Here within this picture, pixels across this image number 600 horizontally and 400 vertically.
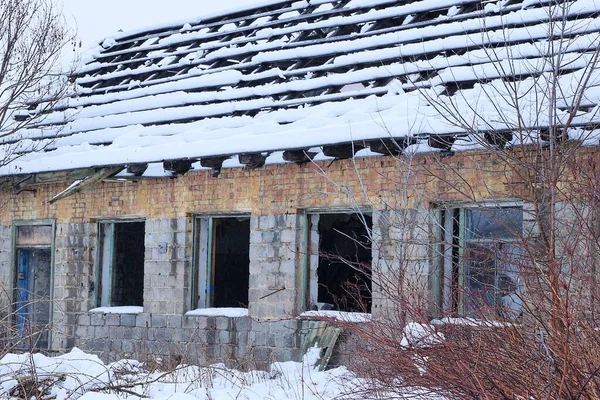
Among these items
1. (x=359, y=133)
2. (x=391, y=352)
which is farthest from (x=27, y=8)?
(x=391, y=352)

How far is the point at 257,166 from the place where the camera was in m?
12.2

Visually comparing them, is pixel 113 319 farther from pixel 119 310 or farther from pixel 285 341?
pixel 285 341

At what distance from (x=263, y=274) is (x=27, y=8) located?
26.2ft

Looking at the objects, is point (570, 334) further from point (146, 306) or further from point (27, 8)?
point (27, 8)

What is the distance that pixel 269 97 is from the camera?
42.0 ft

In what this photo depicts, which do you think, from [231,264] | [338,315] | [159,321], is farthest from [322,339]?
[231,264]

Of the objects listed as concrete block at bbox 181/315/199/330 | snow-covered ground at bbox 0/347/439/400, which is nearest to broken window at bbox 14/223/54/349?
concrete block at bbox 181/315/199/330

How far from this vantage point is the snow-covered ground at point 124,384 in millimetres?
Result: 8094

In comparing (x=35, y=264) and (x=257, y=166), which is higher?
(x=257, y=166)

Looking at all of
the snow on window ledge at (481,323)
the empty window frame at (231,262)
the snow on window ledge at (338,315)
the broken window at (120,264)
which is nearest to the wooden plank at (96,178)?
the broken window at (120,264)

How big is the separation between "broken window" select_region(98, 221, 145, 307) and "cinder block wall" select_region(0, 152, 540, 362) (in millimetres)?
185

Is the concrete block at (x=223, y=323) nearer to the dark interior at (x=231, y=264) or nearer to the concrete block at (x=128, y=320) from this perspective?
the concrete block at (x=128, y=320)

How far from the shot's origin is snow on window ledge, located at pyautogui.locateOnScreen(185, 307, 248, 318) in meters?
12.6

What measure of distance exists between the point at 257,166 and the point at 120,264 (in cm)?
386
